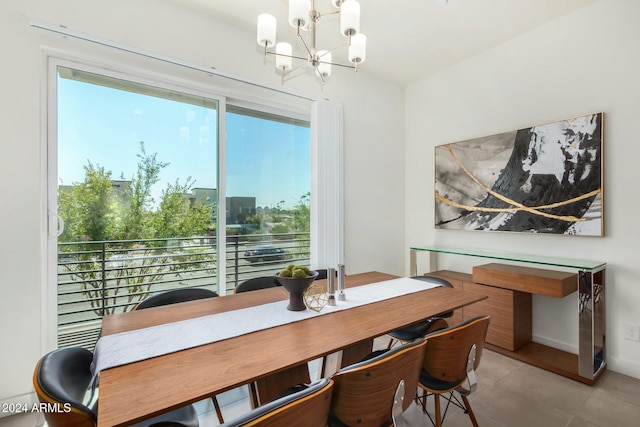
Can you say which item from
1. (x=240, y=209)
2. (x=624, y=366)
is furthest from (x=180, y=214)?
(x=624, y=366)

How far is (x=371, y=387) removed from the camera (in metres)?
1.11

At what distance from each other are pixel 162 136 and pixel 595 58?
366cm

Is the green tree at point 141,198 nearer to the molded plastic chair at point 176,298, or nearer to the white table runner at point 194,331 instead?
the molded plastic chair at point 176,298

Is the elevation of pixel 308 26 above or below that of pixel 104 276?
above

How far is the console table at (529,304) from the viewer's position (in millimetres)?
2293

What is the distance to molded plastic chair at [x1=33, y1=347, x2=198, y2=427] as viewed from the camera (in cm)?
95

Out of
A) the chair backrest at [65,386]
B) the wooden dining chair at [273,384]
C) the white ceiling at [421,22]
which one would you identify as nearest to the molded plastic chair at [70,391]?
the chair backrest at [65,386]

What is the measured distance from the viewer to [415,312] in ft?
5.40

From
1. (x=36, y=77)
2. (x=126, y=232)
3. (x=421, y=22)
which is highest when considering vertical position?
(x=421, y=22)

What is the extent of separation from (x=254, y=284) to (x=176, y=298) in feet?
1.76

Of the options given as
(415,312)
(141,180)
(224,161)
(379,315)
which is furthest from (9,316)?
(415,312)

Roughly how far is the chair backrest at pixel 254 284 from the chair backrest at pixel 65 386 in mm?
960

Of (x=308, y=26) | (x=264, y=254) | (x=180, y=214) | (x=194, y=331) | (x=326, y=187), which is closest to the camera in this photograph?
(x=194, y=331)

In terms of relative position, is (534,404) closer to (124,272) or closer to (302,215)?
(302,215)
